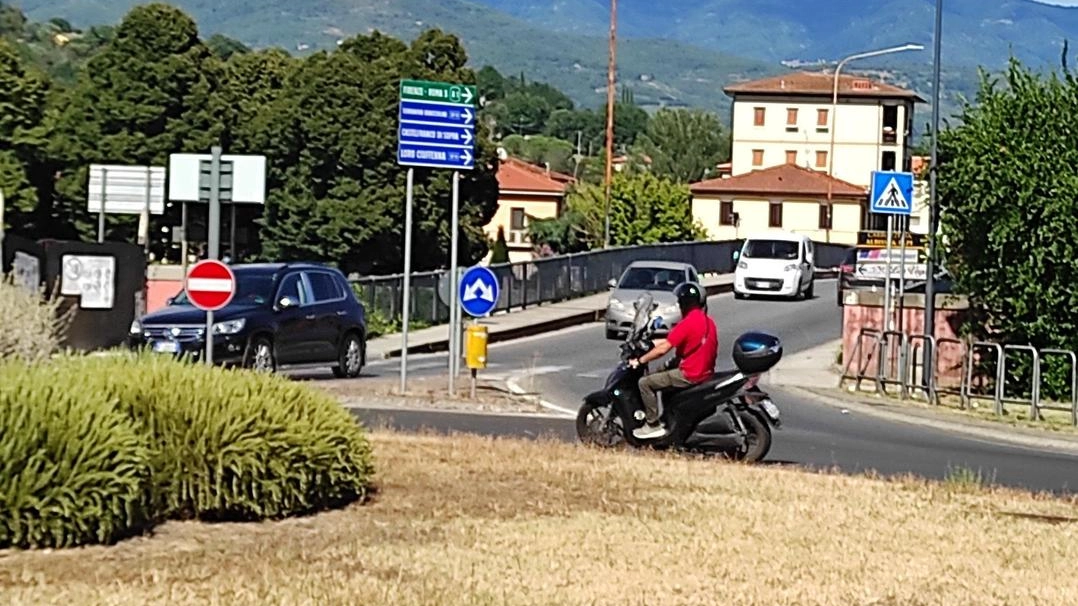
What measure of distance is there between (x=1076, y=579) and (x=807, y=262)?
134ft

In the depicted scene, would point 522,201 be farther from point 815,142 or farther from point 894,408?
point 894,408

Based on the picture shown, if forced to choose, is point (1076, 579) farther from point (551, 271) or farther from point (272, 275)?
point (551, 271)

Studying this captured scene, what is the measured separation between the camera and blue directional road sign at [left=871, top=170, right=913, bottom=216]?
26.7 metres

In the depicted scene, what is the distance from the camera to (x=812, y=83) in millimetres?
123438

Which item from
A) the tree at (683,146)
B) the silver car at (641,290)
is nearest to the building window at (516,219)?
the tree at (683,146)

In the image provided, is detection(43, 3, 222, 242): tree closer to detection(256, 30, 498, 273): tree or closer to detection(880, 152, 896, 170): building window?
detection(256, 30, 498, 273): tree

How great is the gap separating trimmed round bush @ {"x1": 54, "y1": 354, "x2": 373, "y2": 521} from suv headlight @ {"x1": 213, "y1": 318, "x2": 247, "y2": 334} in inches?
516

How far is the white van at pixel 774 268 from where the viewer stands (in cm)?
4878

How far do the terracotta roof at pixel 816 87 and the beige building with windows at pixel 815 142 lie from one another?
0.07m

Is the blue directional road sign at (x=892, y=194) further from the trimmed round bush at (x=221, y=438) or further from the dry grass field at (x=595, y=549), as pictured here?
the trimmed round bush at (x=221, y=438)

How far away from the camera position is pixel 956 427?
22.7 metres

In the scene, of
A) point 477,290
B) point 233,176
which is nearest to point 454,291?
point 477,290

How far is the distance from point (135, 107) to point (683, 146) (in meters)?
83.3

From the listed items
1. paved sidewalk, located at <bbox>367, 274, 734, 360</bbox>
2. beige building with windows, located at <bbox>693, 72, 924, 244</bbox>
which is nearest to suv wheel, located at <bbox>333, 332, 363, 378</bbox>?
paved sidewalk, located at <bbox>367, 274, 734, 360</bbox>
